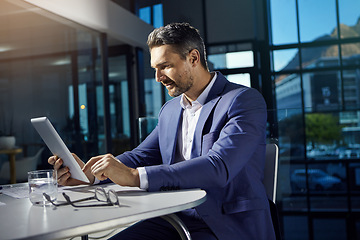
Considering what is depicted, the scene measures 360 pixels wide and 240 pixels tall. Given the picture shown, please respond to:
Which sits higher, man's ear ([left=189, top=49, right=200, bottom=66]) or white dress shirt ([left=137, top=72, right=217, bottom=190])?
man's ear ([left=189, top=49, right=200, bottom=66])

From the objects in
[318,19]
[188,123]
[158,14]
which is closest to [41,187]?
[188,123]

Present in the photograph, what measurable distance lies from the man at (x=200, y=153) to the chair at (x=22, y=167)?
110 inches

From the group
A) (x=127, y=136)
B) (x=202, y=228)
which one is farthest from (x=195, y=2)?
(x=202, y=228)

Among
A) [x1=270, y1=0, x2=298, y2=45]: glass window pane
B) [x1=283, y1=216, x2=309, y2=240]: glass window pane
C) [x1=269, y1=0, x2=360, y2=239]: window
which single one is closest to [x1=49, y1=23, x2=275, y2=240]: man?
[x1=269, y1=0, x2=360, y2=239]: window

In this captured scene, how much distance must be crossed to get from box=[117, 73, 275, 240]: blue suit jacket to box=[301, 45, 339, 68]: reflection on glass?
5596 mm

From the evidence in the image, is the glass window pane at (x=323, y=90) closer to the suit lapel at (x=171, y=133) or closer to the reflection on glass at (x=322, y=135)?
the reflection on glass at (x=322, y=135)

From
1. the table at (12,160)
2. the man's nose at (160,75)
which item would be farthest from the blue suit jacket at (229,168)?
the table at (12,160)

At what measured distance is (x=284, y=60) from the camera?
6.77m

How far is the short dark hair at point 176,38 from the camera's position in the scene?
1.58m

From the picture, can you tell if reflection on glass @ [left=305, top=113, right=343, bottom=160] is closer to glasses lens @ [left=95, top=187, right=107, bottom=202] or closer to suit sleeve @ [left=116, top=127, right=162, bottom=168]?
suit sleeve @ [left=116, top=127, right=162, bottom=168]

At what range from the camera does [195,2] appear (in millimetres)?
6652

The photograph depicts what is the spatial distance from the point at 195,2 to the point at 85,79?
238cm

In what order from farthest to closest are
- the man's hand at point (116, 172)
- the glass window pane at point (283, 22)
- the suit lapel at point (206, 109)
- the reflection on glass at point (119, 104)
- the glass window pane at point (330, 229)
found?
1. the glass window pane at point (283, 22)
2. the reflection on glass at point (119, 104)
3. the glass window pane at point (330, 229)
4. the suit lapel at point (206, 109)
5. the man's hand at point (116, 172)

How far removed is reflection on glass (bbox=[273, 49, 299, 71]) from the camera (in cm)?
676
